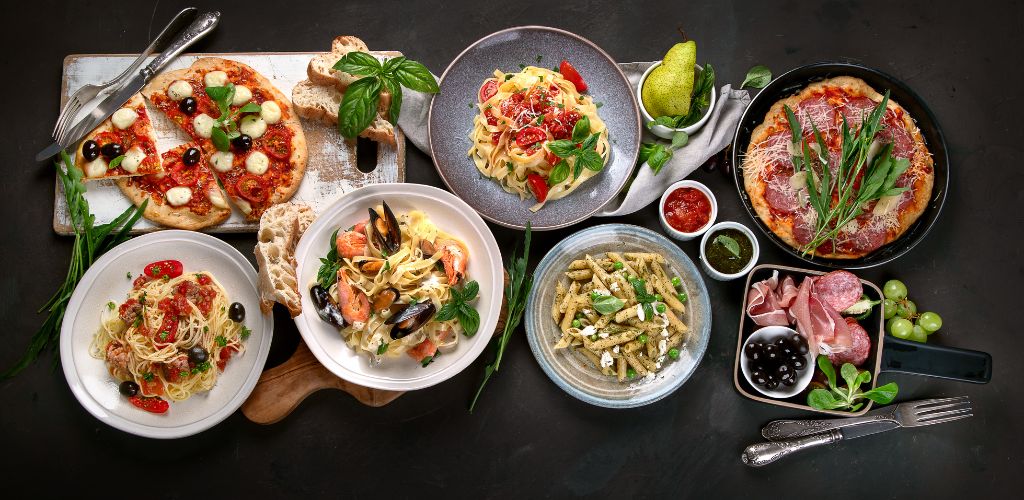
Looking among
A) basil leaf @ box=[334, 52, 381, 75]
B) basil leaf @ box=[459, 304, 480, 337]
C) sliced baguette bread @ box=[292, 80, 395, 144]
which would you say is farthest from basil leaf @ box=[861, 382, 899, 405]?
basil leaf @ box=[334, 52, 381, 75]

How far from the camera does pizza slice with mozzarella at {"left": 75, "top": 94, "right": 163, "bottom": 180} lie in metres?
4.14

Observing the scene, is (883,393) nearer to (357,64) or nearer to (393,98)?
(393,98)

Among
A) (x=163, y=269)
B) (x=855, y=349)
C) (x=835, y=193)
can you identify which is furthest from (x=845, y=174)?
(x=163, y=269)

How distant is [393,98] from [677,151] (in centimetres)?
180

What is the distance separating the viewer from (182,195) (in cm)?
415

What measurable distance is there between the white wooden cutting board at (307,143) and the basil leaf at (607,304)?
4.73ft

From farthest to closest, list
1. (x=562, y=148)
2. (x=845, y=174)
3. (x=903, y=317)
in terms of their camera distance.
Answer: (x=903, y=317)
(x=845, y=174)
(x=562, y=148)

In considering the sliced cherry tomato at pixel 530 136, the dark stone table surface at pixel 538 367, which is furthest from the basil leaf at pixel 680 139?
the sliced cherry tomato at pixel 530 136

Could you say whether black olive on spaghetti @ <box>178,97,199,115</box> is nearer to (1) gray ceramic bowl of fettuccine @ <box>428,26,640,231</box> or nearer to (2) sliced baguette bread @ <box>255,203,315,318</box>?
(2) sliced baguette bread @ <box>255,203,315,318</box>

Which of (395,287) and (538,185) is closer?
(395,287)

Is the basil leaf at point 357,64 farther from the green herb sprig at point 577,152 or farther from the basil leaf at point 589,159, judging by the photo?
the basil leaf at point 589,159

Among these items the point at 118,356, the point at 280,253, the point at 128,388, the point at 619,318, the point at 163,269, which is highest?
the point at 280,253

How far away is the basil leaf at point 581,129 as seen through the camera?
3.96 m

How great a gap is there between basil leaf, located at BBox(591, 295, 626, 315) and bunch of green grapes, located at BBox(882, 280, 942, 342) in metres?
1.77
